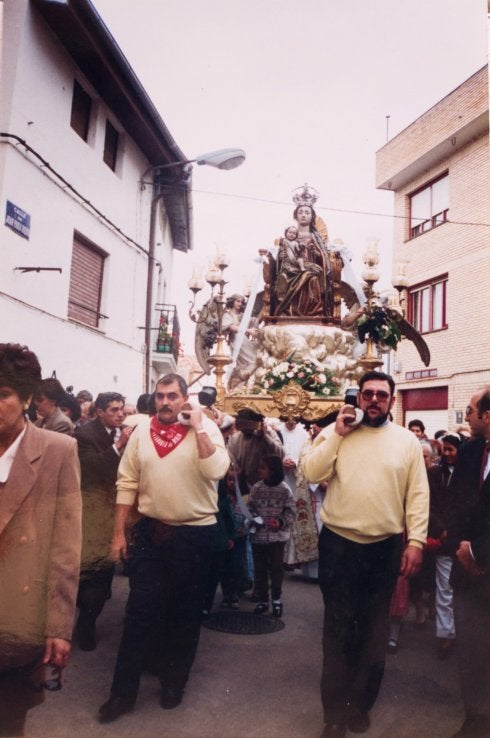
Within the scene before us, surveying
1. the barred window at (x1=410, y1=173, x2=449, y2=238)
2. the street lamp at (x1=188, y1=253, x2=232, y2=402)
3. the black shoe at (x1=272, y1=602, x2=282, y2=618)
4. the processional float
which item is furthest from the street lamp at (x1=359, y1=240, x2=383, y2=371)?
the black shoe at (x1=272, y1=602, x2=282, y2=618)

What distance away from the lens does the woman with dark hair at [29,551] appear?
229cm

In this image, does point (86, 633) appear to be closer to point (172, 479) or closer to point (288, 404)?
point (172, 479)

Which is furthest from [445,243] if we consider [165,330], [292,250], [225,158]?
[165,330]

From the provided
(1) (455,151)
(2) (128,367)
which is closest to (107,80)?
(2) (128,367)

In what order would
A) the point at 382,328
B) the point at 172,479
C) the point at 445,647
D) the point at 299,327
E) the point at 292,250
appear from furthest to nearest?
the point at 292,250 < the point at 299,327 < the point at 382,328 < the point at 445,647 < the point at 172,479

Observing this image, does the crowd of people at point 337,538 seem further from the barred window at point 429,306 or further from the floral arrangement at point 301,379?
the floral arrangement at point 301,379

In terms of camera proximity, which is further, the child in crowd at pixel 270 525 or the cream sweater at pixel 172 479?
the child in crowd at pixel 270 525

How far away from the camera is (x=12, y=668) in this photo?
7.54 ft

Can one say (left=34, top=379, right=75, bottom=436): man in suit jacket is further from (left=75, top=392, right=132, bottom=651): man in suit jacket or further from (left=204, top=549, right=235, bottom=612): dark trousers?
(left=204, top=549, right=235, bottom=612): dark trousers

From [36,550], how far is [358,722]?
2.01m

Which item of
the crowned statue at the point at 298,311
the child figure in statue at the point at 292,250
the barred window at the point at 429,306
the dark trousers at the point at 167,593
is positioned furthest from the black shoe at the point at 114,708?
the child figure in statue at the point at 292,250

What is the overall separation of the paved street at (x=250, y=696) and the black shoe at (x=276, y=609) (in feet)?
1.44

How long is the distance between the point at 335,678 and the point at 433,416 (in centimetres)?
337

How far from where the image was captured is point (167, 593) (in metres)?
3.69
